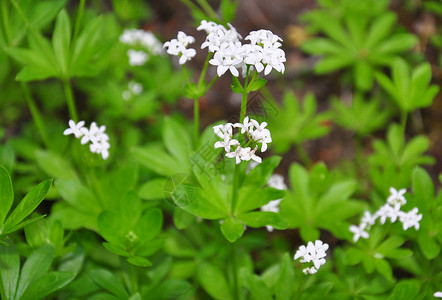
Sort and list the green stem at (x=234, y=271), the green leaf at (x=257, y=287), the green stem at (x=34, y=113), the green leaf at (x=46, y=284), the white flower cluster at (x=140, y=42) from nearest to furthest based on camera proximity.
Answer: the green leaf at (x=46, y=284)
the green leaf at (x=257, y=287)
the green stem at (x=234, y=271)
the green stem at (x=34, y=113)
the white flower cluster at (x=140, y=42)

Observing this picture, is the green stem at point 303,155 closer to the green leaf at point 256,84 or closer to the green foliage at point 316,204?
the green foliage at point 316,204

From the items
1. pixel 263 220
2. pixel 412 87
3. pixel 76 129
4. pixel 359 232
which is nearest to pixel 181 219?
pixel 263 220

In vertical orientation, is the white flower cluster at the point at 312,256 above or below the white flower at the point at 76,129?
below

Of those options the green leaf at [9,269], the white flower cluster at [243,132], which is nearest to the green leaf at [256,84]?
the white flower cluster at [243,132]

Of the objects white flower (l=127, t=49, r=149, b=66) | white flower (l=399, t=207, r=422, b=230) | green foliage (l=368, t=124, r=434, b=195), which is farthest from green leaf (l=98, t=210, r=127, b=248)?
white flower (l=127, t=49, r=149, b=66)

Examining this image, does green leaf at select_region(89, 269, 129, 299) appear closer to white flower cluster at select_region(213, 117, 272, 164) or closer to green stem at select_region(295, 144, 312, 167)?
white flower cluster at select_region(213, 117, 272, 164)
